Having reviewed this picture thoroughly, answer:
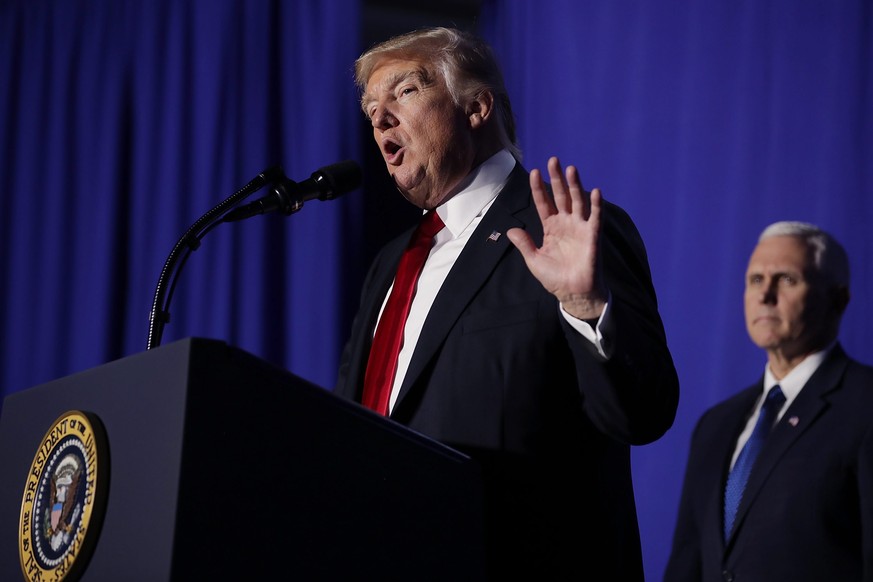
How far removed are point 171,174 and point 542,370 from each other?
2.64 m

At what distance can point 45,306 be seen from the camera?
12.7 feet

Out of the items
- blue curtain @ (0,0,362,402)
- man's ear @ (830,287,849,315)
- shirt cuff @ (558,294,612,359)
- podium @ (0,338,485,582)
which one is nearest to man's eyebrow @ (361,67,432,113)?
shirt cuff @ (558,294,612,359)

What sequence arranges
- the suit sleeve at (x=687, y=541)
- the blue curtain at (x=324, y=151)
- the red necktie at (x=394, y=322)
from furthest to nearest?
1. the blue curtain at (x=324, y=151)
2. the suit sleeve at (x=687, y=541)
3. the red necktie at (x=394, y=322)

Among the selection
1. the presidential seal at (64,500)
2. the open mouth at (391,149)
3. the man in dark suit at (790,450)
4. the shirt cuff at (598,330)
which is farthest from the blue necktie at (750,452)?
the presidential seal at (64,500)

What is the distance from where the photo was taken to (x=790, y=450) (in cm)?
241

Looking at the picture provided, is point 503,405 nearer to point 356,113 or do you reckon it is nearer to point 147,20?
point 356,113

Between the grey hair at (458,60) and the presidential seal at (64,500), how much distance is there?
1.11m

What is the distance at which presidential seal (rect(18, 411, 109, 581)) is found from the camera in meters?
1.02

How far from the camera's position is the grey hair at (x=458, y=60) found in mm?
2004

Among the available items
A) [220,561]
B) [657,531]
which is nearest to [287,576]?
[220,561]

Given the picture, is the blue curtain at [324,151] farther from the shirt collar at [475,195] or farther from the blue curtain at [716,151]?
the shirt collar at [475,195]

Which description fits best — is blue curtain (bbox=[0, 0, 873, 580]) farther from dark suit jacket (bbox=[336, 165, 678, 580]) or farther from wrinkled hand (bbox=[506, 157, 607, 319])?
wrinkled hand (bbox=[506, 157, 607, 319])

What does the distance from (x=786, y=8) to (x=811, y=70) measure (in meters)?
0.21

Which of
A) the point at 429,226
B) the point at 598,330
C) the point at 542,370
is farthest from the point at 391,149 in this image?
the point at 598,330
